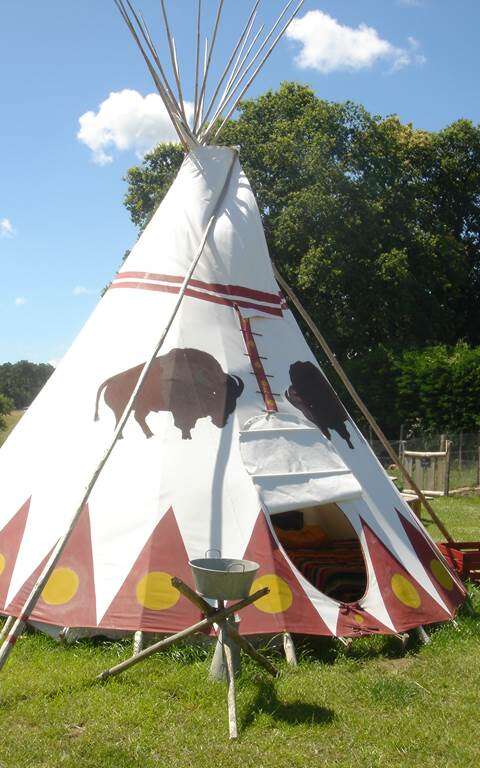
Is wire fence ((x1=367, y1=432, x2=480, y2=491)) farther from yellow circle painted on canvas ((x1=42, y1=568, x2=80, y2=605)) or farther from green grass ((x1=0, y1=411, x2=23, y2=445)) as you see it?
green grass ((x1=0, y1=411, x2=23, y2=445))

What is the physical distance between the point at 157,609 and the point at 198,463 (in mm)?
1261

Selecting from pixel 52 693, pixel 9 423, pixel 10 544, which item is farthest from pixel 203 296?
pixel 9 423

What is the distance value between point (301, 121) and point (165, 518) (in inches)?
782

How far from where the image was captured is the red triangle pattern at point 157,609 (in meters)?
5.24

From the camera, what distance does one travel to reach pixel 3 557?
19.4 feet

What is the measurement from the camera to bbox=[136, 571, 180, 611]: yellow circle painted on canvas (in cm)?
531

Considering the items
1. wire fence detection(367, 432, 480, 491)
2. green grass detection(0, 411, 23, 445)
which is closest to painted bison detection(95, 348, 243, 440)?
wire fence detection(367, 432, 480, 491)

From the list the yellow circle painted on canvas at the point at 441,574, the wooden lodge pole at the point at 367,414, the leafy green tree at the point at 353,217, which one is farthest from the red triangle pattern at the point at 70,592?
the leafy green tree at the point at 353,217

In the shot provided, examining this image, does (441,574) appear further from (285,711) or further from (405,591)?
(285,711)

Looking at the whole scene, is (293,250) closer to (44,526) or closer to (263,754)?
(44,526)

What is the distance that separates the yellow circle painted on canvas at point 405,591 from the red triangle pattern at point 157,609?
5.59ft

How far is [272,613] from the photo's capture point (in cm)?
536

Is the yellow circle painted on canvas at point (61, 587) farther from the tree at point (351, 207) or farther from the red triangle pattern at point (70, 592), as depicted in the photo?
the tree at point (351, 207)

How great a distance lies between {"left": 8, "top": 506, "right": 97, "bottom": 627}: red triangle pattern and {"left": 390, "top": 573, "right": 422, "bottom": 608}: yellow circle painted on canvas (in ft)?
7.97
